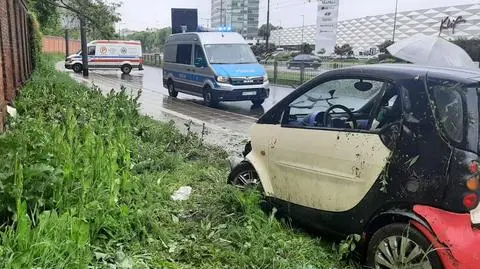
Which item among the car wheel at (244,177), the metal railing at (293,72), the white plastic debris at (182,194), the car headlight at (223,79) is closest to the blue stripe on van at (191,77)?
the car headlight at (223,79)

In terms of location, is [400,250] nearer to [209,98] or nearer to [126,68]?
[209,98]

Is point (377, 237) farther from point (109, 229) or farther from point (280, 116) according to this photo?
point (109, 229)

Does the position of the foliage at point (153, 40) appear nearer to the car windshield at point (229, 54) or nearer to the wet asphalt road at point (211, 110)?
the wet asphalt road at point (211, 110)

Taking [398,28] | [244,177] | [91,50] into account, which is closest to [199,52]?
[244,177]

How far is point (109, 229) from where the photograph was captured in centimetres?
358

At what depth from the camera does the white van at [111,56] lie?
3603 cm

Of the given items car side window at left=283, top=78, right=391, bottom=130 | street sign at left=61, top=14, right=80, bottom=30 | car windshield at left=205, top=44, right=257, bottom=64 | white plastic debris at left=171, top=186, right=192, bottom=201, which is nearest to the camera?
car side window at left=283, top=78, right=391, bottom=130

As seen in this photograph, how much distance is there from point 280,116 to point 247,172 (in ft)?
2.64

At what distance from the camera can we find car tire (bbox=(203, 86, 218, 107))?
52.2 feet

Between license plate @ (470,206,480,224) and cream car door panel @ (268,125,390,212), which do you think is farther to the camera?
→ cream car door panel @ (268,125,390,212)

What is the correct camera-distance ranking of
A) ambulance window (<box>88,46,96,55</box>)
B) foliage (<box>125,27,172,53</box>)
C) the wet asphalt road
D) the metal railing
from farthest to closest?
foliage (<box>125,27,172,53</box>), ambulance window (<box>88,46,96,55</box>), the metal railing, the wet asphalt road

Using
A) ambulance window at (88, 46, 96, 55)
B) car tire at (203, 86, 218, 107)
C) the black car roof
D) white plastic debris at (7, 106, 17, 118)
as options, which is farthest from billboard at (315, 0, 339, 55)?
the black car roof

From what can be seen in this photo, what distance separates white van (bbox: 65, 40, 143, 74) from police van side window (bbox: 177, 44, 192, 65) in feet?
64.9

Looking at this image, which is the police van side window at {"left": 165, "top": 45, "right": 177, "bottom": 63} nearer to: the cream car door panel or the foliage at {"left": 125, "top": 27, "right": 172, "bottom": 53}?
the cream car door panel
